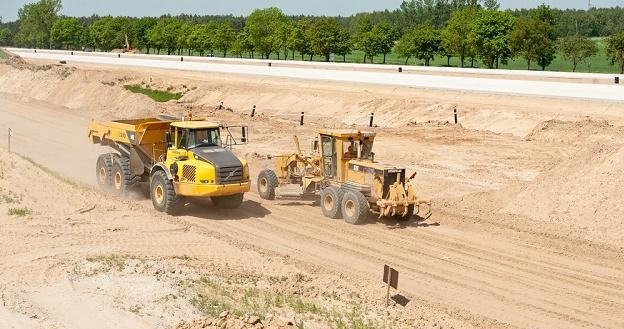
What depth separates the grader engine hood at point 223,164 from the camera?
1959 cm

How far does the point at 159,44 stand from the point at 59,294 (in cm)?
11291

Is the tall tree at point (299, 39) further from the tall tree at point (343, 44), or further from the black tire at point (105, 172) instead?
the black tire at point (105, 172)

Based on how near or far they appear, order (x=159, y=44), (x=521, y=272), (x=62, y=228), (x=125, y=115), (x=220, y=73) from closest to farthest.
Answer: (x=521, y=272)
(x=62, y=228)
(x=125, y=115)
(x=220, y=73)
(x=159, y=44)

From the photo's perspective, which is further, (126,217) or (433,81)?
(433,81)

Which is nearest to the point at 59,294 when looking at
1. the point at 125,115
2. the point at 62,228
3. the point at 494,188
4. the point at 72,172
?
the point at 62,228

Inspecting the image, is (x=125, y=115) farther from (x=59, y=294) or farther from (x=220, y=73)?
(x=59, y=294)

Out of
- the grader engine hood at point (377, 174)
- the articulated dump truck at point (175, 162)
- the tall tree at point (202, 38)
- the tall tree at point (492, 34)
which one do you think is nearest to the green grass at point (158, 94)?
the articulated dump truck at point (175, 162)

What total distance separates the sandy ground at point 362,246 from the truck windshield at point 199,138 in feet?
6.66

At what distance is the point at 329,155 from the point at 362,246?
3700 mm

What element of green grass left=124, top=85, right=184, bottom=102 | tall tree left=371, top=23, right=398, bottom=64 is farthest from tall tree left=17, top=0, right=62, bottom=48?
green grass left=124, top=85, right=184, bottom=102

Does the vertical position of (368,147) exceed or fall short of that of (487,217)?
it exceeds it

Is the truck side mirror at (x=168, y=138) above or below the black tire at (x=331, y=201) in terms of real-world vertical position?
above

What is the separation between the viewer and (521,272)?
16375 millimetres

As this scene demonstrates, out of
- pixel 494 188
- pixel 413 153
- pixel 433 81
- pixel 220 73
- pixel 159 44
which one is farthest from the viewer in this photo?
pixel 159 44
